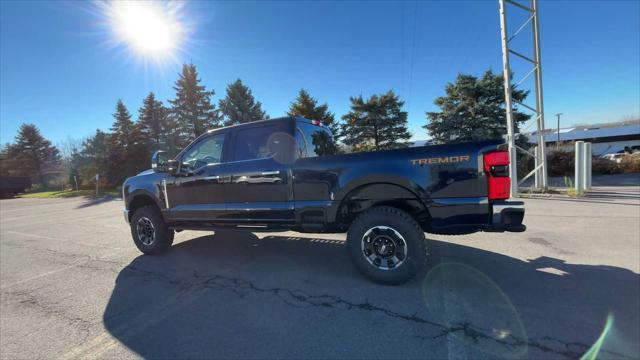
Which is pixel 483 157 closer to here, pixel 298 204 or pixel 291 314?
pixel 298 204

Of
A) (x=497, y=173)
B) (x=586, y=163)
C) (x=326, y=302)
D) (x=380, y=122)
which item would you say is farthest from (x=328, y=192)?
(x=380, y=122)

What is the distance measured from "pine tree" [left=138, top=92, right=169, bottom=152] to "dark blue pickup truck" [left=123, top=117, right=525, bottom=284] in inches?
1092

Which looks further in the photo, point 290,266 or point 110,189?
point 110,189

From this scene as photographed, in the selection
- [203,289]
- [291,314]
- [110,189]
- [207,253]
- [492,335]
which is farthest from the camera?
[110,189]

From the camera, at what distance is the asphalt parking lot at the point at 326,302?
2.33m

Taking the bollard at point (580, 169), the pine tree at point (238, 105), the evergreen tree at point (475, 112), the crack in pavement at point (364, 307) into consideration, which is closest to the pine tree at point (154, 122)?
the pine tree at point (238, 105)

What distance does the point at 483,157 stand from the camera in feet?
9.62

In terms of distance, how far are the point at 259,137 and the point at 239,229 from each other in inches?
55.0

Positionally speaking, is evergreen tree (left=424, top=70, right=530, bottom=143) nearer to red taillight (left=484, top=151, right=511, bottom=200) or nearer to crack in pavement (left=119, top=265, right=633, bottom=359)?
red taillight (left=484, top=151, right=511, bottom=200)

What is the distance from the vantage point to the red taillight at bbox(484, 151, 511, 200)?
2926 millimetres

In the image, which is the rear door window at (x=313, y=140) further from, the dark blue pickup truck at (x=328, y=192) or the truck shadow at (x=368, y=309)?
the truck shadow at (x=368, y=309)

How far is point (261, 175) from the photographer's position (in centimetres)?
402

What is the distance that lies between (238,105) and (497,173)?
92.3ft

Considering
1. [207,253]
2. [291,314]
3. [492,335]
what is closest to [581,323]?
[492,335]
